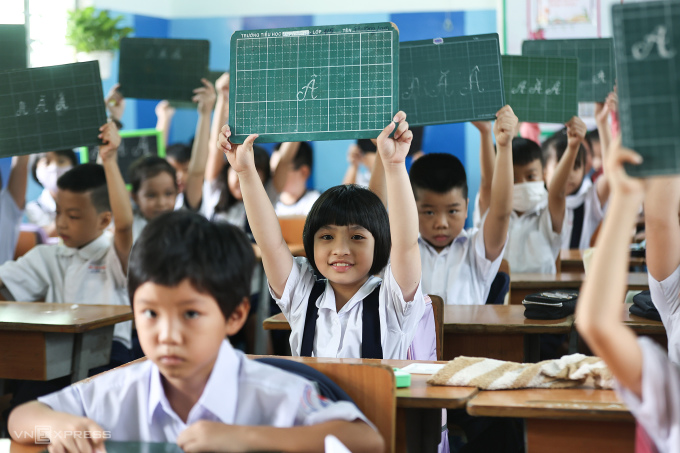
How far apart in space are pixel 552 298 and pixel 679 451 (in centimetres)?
141

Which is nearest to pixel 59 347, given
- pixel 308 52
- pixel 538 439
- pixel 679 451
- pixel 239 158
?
pixel 239 158

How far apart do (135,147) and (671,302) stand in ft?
17.0

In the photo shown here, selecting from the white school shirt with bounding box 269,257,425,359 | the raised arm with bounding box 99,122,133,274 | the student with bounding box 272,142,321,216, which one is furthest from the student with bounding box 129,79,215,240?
the student with bounding box 272,142,321,216

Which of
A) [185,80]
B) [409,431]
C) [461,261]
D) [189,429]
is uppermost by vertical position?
[185,80]

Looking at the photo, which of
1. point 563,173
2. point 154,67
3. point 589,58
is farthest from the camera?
point 154,67

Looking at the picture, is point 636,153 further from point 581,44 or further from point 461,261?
point 581,44

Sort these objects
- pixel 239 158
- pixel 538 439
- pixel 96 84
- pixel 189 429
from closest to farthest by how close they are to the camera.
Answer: pixel 189 429 → pixel 538 439 → pixel 239 158 → pixel 96 84

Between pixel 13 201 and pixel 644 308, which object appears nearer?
pixel 644 308

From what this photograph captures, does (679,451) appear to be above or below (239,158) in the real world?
below

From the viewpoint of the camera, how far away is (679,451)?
1251mm

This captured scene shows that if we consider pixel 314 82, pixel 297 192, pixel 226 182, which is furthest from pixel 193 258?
pixel 297 192

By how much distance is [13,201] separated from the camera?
4.06 metres

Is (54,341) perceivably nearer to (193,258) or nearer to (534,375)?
(193,258)

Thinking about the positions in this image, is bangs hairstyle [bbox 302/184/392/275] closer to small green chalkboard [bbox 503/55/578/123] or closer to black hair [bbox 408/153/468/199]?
black hair [bbox 408/153/468/199]
